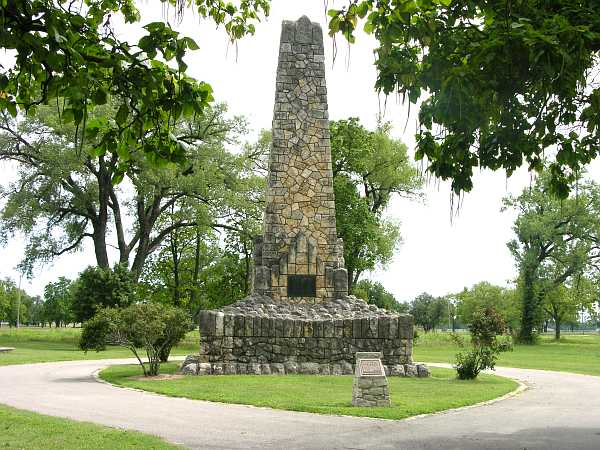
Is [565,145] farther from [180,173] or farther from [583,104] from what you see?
[180,173]

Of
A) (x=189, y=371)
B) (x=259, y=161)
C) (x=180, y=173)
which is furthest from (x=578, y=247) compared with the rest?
(x=189, y=371)

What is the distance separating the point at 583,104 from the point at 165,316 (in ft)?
38.8

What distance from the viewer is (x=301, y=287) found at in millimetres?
21797

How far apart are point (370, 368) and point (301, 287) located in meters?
10.1

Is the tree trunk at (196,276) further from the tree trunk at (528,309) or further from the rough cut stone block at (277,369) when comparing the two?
the rough cut stone block at (277,369)

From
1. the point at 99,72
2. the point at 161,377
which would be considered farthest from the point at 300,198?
the point at 99,72

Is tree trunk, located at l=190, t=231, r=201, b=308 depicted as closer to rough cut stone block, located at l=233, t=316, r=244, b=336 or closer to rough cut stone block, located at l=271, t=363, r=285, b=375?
rough cut stone block, located at l=233, t=316, r=244, b=336

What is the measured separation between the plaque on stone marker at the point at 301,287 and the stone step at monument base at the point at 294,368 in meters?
3.49

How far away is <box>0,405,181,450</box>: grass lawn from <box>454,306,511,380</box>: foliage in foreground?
37.2 ft

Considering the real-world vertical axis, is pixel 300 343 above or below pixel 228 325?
below

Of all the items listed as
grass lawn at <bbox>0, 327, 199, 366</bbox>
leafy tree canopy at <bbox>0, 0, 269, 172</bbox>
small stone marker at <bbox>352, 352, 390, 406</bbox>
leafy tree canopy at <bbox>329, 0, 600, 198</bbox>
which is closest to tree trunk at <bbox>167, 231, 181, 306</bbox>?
grass lawn at <bbox>0, 327, 199, 366</bbox>

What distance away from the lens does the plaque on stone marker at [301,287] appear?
21.8 m

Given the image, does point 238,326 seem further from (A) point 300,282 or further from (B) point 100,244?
(B) point 100,244

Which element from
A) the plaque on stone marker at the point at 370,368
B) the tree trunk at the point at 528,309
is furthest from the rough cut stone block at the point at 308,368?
the tree trunk at the point at 528,309
